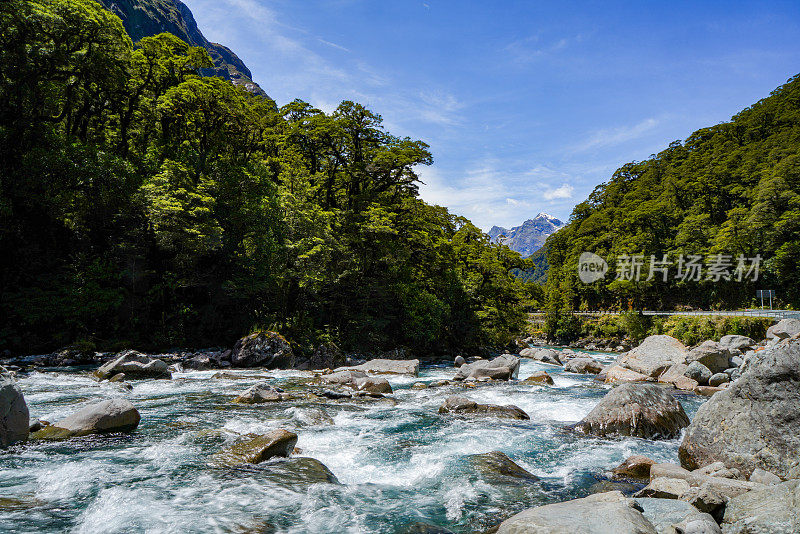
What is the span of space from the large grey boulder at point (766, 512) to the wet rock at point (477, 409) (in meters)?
6.50

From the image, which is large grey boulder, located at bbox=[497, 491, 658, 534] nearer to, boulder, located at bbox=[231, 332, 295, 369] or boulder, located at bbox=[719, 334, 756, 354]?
boulder, located at bbox=[231, 332, 295, 369]

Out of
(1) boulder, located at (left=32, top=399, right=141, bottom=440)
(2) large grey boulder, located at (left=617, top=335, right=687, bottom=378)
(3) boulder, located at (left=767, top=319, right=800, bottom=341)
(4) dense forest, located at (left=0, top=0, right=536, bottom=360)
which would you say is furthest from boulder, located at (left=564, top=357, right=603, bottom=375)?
(1) boulder, located at (left=32, top=399, right=141, bottom=440)

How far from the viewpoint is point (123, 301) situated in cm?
2141

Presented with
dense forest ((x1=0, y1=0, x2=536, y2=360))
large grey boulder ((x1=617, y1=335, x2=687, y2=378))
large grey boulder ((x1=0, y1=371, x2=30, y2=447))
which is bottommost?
large grey boulder ((x1=617, y1=335, x2=687, y2=378))

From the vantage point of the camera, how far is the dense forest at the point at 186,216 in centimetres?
2017

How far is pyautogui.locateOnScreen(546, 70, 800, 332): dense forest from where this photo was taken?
40.7m

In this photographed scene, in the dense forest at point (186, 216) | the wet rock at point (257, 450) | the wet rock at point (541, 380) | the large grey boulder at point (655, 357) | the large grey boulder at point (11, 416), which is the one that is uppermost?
the dense forest at point (186, 216)

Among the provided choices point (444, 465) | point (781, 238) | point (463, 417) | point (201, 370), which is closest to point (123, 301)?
point (201, 370)

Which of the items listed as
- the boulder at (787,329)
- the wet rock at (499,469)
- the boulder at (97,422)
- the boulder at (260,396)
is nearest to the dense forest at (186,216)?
the boulder at (260,396)

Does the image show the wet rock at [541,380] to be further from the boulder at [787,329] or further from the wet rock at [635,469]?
the boulder at [787,329]

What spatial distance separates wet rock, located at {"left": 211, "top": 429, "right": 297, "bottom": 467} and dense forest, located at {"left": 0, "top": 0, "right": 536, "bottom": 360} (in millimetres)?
15430

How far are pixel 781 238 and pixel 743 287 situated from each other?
6.27 m

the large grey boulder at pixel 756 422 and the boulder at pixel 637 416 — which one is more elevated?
the large grey boulder at pixel 756 422

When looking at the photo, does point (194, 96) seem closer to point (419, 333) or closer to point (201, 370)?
point (201, 370)
